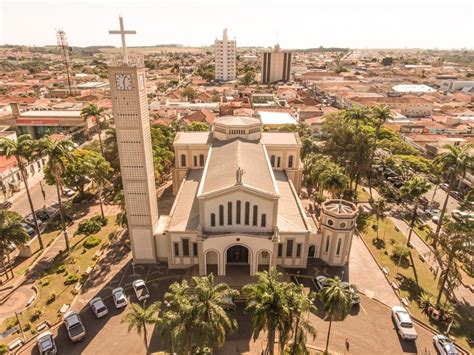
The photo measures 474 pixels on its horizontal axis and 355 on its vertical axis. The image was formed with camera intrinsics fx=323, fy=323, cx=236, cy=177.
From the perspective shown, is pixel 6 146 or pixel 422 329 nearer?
pixel 422 329

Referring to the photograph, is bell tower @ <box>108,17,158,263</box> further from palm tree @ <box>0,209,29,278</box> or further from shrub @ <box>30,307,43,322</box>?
palm tree @ <box>0,209,29,278</box>

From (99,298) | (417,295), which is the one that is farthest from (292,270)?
(99,298)

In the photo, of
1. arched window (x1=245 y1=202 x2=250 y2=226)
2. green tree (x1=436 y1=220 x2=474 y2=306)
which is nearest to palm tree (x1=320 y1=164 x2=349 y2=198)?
green tree (x1=436 y1=220 x2=474 y2=306)

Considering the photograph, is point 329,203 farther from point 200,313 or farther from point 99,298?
point 99,298

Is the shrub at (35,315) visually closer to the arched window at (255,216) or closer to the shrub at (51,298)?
the shrub at (51,298)

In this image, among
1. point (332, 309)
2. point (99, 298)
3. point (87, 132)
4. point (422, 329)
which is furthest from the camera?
point (87, 132)

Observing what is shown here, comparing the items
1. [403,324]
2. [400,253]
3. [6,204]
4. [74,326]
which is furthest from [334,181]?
[6,204]
